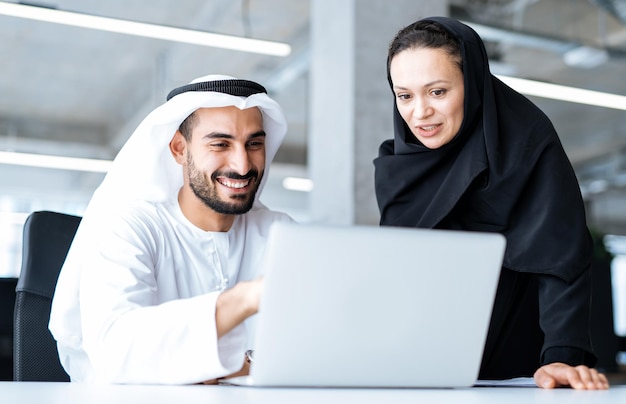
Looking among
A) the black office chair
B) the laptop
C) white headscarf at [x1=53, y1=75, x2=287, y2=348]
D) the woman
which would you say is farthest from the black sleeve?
the black office chair

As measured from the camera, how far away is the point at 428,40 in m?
1.84

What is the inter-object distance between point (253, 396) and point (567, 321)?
85cm

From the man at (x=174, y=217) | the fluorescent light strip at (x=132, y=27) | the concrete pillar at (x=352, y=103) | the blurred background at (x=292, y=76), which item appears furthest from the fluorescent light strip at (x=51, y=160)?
the man at (x=174, y=217)

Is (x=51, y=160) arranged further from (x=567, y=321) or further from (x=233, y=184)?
(x=567, y=321)

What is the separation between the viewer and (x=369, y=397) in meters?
1.05

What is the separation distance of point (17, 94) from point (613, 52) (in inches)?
301

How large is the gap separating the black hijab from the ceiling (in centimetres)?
430

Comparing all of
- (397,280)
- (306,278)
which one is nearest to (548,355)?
(397,280)

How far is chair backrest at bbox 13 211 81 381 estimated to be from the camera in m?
1.95

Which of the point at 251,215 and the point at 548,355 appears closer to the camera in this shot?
the point at 548,355

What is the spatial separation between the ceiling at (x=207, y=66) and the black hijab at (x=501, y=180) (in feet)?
14.1

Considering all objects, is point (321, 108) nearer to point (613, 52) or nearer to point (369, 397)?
point (613, 52)

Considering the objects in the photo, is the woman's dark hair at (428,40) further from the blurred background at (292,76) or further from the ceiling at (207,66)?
the ceiling at (207,66)

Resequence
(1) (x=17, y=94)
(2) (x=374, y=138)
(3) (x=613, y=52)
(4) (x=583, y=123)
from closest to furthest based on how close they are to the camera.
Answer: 1. (2) (x=374, y=138)
2. (3) (x=613, y=52)
3. (1) (x=17, y=94)
4. (4) (x=583, y=123)
